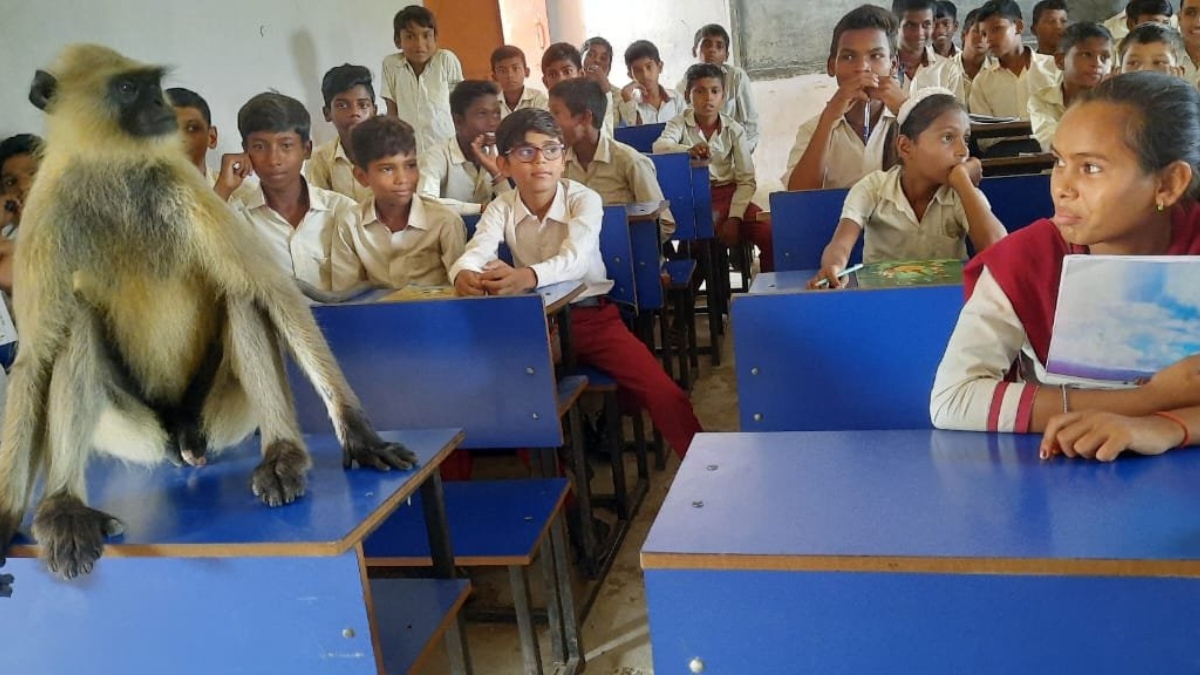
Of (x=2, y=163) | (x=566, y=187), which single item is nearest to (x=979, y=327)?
(x=566, y=187)

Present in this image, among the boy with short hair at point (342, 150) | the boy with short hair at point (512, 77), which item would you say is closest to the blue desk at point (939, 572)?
the boy with short hair at point (342, 150)

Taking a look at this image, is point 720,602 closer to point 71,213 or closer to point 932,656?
point 932,656

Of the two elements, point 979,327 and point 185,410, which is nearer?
point 979,327

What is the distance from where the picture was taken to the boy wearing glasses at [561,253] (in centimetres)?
281

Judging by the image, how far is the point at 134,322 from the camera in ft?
5.07

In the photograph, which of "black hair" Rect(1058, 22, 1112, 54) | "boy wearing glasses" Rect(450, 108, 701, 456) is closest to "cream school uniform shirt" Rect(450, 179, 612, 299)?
"boy wearing glasses" Rect(450, 108, 701, 456)

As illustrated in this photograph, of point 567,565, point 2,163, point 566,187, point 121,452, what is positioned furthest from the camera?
point 566,187

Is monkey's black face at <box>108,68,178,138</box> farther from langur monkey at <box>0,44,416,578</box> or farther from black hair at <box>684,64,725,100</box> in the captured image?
black hair at <box>684,64,725,100</box>

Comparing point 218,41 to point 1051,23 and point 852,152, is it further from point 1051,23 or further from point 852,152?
point 1051,23

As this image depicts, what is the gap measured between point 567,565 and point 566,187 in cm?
135

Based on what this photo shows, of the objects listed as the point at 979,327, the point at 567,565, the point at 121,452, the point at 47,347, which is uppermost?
the point at 47,347

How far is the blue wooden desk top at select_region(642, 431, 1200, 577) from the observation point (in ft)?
3.05

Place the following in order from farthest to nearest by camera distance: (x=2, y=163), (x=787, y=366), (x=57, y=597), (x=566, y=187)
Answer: (x=566, y=187)
(x=2, y=163)
(x=787, y=366)
(x=57, y=597)

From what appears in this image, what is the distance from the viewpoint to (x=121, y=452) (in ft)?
5.31
